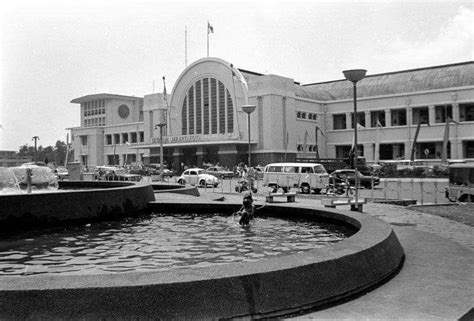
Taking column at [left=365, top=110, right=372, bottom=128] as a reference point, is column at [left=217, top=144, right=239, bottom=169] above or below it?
below

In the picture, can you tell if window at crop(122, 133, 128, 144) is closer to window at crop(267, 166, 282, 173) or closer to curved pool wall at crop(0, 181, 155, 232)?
window at crop(267, 166, 282, 173)

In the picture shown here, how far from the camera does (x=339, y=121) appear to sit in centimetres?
6544

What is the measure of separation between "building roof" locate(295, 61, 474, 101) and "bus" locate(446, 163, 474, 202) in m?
35.1

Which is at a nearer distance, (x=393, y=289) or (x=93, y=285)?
(x=93, y=285)

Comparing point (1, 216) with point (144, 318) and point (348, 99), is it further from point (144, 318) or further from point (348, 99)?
point (348, 99)

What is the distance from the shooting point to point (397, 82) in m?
60.2

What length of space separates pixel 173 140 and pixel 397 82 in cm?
3022

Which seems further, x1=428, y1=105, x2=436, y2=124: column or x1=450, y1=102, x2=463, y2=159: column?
x1=428, y1=105, x2=436, y2=124: column

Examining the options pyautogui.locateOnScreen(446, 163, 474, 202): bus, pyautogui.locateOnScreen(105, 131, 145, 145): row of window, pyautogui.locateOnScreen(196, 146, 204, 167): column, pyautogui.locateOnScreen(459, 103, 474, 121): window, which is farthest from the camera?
pyautogui.locateOnScreen(105, 131, 145, 145): row of window

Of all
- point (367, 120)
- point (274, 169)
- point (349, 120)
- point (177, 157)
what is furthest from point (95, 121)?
point (274, 169)

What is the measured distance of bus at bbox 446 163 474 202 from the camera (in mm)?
21422

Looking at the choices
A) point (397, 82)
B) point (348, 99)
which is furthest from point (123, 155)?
point (397, 82)

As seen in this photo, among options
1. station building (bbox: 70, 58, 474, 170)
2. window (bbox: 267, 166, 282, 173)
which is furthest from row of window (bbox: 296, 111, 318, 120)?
window (bbox: 267, 166, 282, 173)

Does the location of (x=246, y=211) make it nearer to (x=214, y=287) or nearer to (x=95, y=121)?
(x=214, y=287)
